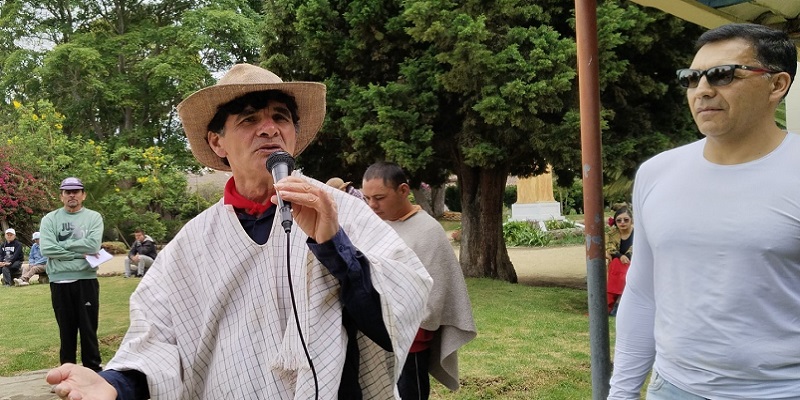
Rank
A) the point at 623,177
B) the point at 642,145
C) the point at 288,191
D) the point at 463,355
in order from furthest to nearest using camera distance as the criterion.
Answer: the point at 623,177, the point at 642,145, the point at 463,355, the point at 288,191

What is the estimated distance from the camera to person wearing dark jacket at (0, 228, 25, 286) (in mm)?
20500

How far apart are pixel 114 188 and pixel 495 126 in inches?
540

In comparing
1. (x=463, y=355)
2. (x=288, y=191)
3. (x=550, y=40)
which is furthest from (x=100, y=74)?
(x=288, y=191)

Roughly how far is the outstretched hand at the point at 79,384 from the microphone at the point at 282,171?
625 millimetres

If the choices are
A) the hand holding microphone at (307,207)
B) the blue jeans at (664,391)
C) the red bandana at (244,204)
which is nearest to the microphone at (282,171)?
the hand holding microphone at (307,207)

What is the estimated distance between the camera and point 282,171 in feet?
7.20

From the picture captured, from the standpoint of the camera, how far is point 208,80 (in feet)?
84.1

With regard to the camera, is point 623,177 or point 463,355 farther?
point 623,177

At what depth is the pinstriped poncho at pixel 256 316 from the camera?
2191 millimetres

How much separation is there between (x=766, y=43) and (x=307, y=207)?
4.84ft

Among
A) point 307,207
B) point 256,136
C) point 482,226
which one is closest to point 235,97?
point 256,136

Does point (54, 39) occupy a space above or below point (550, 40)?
above

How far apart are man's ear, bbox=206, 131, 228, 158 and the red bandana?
174 millimetres

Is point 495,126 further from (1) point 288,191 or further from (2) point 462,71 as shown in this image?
(1) point 288,191
